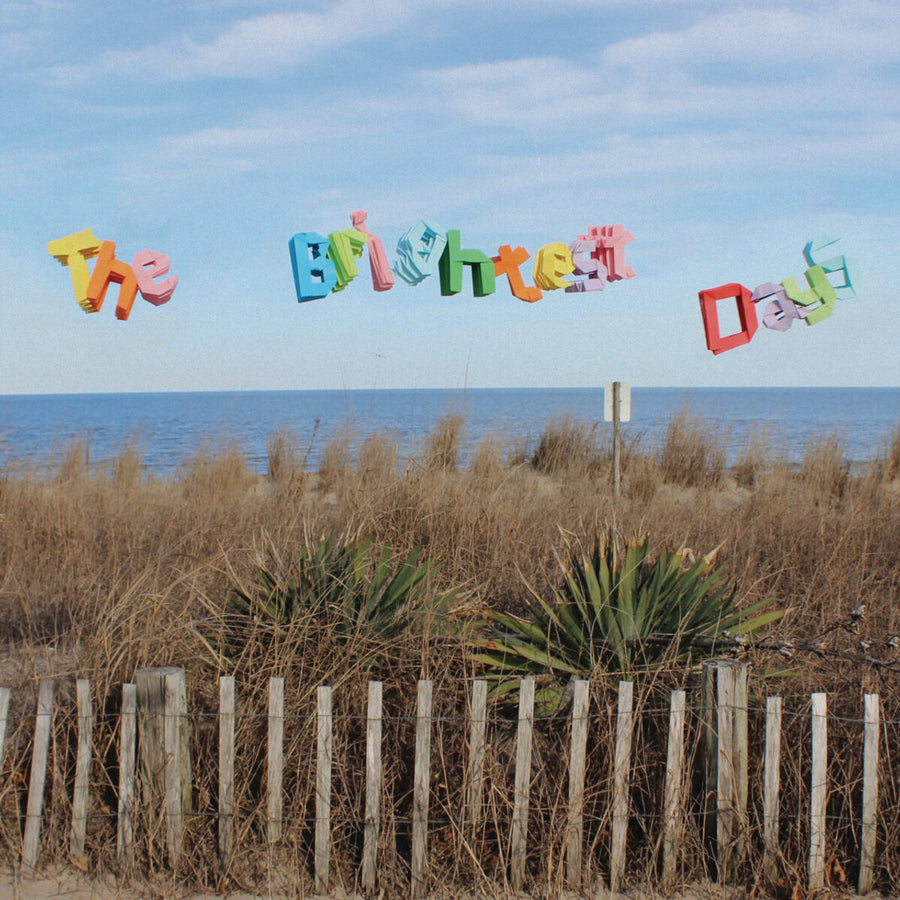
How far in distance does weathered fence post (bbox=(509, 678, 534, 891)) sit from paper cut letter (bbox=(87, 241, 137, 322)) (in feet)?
11.2

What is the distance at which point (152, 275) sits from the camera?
4867 millimetres

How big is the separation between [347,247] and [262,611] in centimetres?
245

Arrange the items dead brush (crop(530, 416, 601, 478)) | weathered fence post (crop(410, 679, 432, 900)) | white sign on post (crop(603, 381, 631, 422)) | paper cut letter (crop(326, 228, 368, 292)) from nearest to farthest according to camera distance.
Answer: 1. weathered fence post (crop(410, 679, 432, 900))
2. paper cut letter (crop(326, 228, 368, 292))
3. white sign on post (crop(603, 381, 631, 422))
4. dead brush (crop(530, 416, 601, 478))


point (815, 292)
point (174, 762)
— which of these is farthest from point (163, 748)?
point (815, 292)

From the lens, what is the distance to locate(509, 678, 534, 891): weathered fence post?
2643 mm

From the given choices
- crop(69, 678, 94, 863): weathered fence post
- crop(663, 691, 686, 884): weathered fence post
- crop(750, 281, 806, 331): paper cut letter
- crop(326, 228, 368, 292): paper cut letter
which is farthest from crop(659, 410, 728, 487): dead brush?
crop(69, 678, 94, 863): weathered fence post

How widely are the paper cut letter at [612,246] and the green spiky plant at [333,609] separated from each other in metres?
2.79

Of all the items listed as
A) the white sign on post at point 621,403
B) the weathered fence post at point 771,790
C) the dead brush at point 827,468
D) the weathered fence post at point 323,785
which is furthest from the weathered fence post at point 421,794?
the dead brush at point 827,468

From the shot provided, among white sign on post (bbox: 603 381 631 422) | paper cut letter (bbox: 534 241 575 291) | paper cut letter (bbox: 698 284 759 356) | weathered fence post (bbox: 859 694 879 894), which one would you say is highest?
paper cut letter (bbox: 534 241 575 291)

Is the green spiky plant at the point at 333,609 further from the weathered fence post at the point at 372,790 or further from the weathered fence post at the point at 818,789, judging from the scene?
the weathered fence post at the point at 818,789

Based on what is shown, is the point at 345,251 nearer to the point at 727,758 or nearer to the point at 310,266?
the point at 310,266

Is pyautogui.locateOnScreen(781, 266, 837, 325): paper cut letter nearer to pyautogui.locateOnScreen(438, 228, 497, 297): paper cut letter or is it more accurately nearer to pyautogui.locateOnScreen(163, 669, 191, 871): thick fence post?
pyautogui.locateOnScreen(438, 228, 497, 297): paper cut letter

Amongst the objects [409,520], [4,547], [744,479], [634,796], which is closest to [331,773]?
[634,796]

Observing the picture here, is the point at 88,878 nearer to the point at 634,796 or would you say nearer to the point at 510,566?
the point at 634,796
